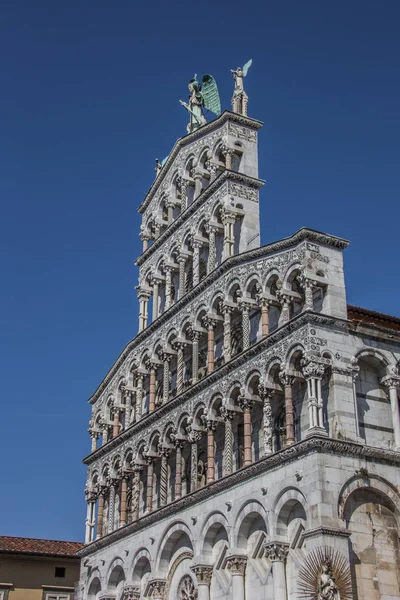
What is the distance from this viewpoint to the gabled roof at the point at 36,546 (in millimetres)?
39922

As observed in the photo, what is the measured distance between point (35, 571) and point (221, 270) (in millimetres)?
19042

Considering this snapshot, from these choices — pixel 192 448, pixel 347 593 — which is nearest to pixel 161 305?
pixel 192 448

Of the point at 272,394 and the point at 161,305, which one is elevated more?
the point at 161,305

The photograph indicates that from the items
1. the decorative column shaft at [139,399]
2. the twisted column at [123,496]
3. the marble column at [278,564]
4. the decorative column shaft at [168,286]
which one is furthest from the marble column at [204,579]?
the decorative column shaft at [168,286]

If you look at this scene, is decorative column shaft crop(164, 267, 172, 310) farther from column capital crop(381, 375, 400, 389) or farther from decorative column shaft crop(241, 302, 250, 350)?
column capital crop(381, 375, 400, 389)

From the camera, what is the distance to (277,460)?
23.0 meters

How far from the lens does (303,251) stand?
24.7 m

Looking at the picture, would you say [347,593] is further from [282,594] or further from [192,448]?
[192,448]

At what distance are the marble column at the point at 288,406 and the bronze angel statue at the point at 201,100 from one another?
51.5ft

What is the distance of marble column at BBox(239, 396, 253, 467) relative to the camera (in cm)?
2484

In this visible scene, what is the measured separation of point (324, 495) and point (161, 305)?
15.0 metres

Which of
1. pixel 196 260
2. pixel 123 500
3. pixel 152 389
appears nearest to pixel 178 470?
pixel 152 389

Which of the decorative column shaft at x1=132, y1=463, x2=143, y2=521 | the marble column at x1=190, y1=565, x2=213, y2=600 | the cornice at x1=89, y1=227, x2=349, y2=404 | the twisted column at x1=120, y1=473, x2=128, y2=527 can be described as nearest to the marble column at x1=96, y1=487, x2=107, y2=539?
the twisted column at x1=120, y1=473, x2=128, y2=527

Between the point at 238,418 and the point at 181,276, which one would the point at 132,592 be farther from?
the point at 181,276
